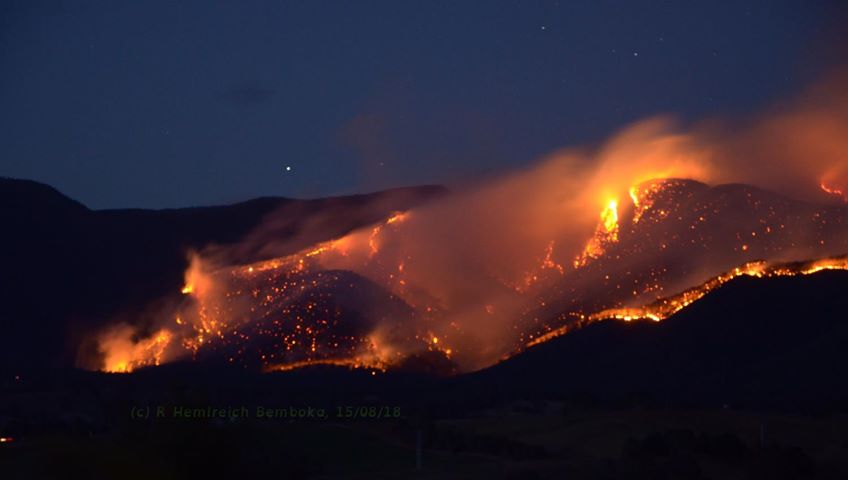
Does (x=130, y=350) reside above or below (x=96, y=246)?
below

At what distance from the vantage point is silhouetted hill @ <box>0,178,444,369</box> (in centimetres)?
7731

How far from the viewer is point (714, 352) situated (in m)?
60.1

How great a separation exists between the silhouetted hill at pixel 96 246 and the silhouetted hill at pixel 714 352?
28.0 m

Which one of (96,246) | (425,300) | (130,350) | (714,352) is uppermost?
(96,246)

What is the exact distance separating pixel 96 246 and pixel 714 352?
A: 2038 inches

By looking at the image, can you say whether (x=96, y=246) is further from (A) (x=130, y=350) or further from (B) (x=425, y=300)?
(B) (x=425, y=300)

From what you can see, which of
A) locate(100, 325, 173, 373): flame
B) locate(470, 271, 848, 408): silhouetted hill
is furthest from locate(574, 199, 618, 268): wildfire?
locate(100, 325, 173, 373): flame

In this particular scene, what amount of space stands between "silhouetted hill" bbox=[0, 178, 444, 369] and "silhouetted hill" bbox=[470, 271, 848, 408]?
1103 inches

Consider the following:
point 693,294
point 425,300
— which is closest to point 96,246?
point 425,300

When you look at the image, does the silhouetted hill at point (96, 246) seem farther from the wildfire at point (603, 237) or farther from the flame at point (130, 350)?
the wildfire at point (603, 237)

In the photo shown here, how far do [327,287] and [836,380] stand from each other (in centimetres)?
2775

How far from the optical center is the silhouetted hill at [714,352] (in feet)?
184

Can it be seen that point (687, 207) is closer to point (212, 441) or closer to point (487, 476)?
point (487, 476)

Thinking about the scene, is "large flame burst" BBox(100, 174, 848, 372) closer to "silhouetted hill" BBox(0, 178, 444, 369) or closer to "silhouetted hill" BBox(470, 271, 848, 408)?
"silhouetted hill" BBox(470, 271, 848, 408)
